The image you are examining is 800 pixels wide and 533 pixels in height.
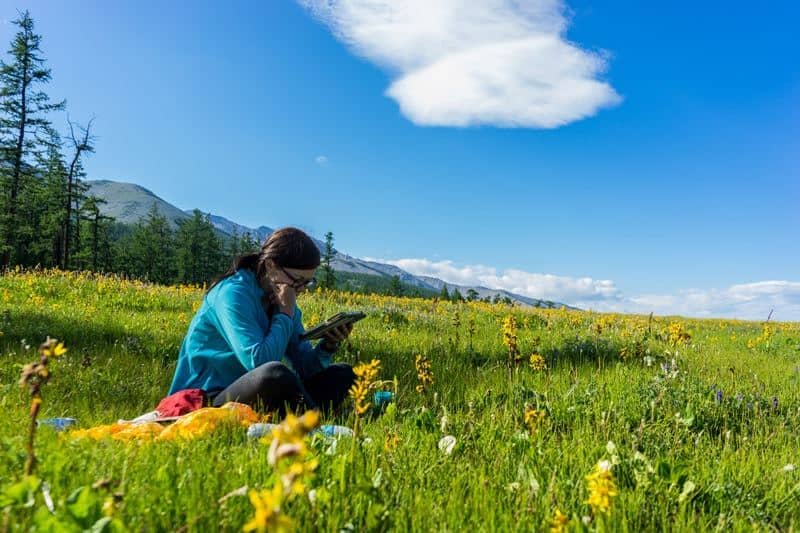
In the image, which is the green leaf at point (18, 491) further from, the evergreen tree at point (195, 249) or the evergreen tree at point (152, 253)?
the evergreen tree at point (195, 249)

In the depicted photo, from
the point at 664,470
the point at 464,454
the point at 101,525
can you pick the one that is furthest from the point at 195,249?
the point at 101,525

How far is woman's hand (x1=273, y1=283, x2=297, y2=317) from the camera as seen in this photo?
4793 millimetres

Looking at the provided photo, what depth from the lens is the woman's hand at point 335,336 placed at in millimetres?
5176

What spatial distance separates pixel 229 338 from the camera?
4512 millimetres

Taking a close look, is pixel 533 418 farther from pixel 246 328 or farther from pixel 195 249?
pixel 195 249

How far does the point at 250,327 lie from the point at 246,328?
0.16ft

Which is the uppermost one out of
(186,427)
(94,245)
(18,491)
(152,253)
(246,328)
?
(152,253)

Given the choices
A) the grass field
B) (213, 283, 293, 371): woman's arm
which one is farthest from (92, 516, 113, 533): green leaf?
(213, 283, 293, 371): woman's arm

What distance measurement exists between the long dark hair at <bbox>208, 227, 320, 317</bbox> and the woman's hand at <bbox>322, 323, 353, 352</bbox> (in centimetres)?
71

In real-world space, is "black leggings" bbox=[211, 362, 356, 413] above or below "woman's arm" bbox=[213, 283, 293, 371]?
below

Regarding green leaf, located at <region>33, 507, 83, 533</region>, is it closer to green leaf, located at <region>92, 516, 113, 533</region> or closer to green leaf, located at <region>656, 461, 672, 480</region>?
green leaf, located at <region>92, 516, 113, 533</region>

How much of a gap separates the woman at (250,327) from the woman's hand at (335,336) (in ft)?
0.09

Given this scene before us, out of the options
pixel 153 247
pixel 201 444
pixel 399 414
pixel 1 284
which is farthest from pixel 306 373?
pixel 153 247

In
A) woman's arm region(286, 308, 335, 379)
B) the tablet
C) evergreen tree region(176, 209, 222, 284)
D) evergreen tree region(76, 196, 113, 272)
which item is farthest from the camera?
evergreen tree region(176, 209, 222, 284)
